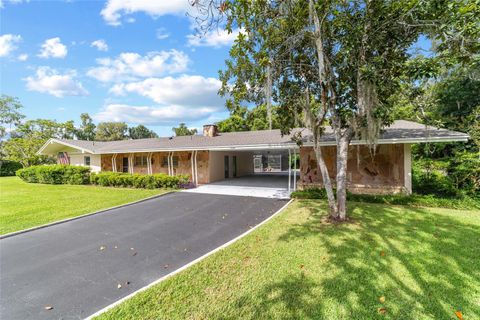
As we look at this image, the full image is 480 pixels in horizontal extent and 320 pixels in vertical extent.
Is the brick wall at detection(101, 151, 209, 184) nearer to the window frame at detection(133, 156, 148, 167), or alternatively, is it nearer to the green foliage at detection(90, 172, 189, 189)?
the window frame at detection(133, 156, 148, 167)

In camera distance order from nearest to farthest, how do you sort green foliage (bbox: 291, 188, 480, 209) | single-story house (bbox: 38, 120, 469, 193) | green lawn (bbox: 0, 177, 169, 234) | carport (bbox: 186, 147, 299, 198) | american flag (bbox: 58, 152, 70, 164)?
green lawn (bbox: 0, 177, 169, 234)
green foliage (bbox: 291, 188, 480, 209)
single-story house (bbox: 38, 120, 469, 193)
carport (bbox: 186, 147, 299, 198)
american flag (bbox: 58, 152, 70, 164)

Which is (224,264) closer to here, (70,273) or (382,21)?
(70,273)

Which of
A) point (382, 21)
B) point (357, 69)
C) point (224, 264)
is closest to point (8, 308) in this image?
point (224, 264)

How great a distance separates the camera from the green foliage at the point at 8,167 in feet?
84.3

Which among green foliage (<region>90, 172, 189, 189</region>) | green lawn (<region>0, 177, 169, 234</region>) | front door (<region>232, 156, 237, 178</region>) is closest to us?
green lawn (<region>0, 177, 169, 234</region>)

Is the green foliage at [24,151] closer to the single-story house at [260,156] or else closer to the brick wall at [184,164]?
the single-story house at [260,156]

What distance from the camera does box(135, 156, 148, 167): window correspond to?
1605 centimetres

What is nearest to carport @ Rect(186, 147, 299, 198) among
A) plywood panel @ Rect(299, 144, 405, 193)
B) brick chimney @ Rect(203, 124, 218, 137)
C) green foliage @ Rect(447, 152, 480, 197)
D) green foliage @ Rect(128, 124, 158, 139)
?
plywood panel @ Rect(299, 144, 405, 193)

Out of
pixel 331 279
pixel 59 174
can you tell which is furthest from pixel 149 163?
pixel 331 279

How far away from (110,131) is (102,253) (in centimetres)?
5212

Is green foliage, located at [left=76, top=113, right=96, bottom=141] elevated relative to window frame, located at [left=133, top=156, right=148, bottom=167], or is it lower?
elevated

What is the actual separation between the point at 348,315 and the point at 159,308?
2.32 metres

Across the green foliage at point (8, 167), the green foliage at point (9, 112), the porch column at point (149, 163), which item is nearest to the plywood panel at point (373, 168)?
the porch column at point (149, 163)

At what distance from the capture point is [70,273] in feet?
12.6
